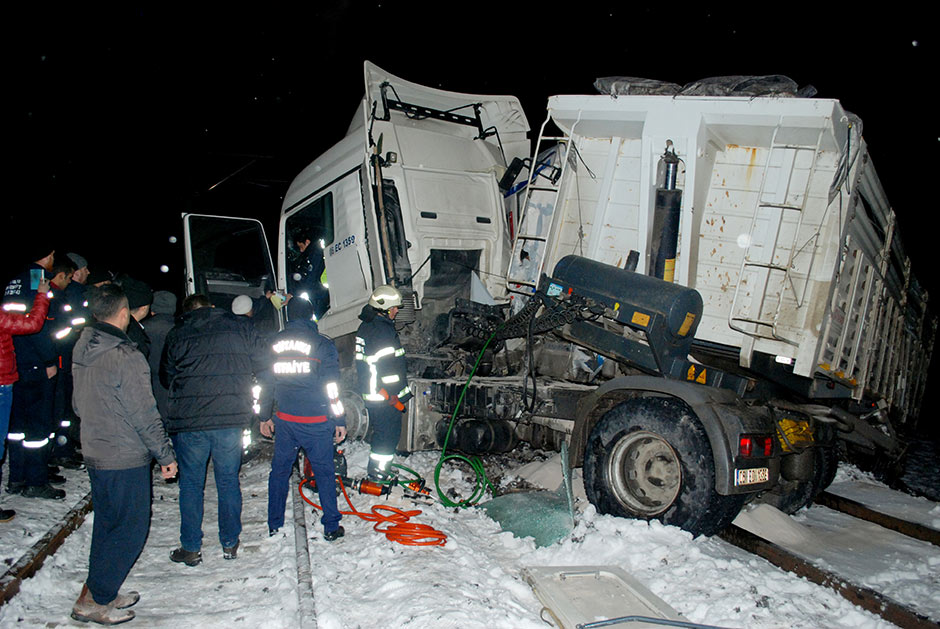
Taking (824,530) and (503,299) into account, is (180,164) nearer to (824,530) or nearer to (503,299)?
(503,299)

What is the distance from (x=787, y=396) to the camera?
4727 mm

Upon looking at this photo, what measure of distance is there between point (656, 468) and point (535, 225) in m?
2.22

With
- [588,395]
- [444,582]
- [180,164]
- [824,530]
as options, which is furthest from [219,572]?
[180,164]

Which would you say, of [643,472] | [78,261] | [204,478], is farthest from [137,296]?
[643,472]

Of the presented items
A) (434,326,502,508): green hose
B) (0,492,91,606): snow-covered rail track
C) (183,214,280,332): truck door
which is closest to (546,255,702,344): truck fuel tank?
(434,326,502,508): green hose

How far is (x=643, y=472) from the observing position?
4.31 metres

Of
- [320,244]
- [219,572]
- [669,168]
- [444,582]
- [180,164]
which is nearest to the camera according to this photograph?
[444,582]

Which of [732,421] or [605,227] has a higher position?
[605,227]

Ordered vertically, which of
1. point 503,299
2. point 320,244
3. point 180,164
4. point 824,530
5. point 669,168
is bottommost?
point 824,530

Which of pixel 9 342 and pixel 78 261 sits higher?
pixel 78 261

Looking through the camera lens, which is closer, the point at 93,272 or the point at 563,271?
the point at 563,271

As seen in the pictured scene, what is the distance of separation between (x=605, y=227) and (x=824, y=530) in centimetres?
295

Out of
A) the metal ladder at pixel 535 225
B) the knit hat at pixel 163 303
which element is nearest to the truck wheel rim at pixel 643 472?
the metal ladder at pixel 535 225

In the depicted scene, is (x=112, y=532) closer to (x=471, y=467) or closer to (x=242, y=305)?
(x=242, y=305)
